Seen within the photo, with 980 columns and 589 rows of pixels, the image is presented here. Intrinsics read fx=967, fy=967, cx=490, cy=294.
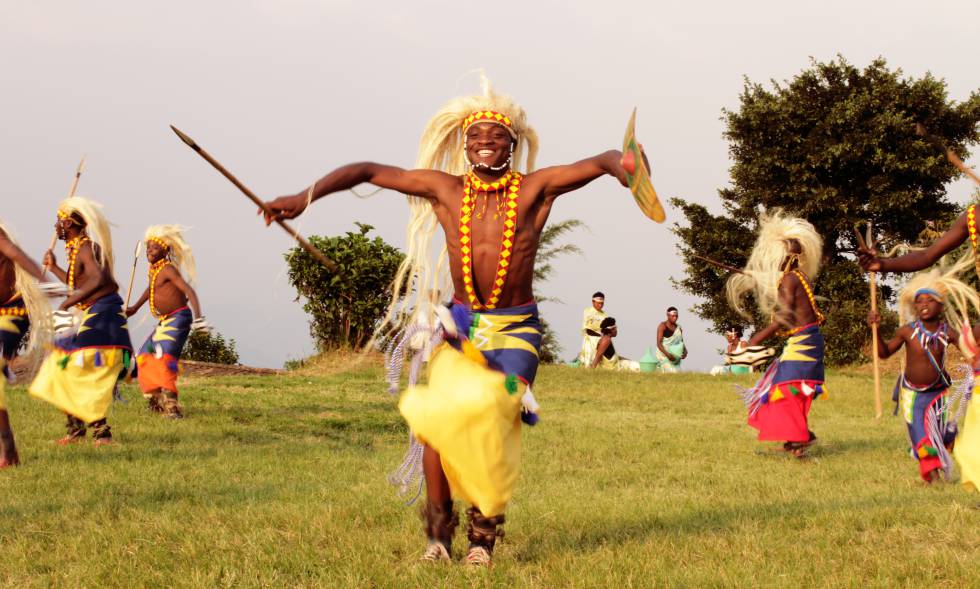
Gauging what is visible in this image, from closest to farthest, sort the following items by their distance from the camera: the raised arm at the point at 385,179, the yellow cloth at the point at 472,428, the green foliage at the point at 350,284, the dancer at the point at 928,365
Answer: the yellow cloth at the point at 472,428, the raised arm at the point at 385,179, the dancer at the point at 928,365, the green foliage at the point at 350,284

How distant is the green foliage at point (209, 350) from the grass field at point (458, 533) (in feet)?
32.3

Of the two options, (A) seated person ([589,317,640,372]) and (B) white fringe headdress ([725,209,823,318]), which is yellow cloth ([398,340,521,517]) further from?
(A) seated person ([589,317,640,372])

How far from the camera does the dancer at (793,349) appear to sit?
32.3ft

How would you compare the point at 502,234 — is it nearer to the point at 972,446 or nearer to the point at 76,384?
the point at 972,446

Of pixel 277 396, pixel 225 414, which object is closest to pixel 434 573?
pixel 225 414

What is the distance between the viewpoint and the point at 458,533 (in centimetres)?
571

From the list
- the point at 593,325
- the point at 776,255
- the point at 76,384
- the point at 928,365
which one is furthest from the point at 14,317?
the point at 593,325

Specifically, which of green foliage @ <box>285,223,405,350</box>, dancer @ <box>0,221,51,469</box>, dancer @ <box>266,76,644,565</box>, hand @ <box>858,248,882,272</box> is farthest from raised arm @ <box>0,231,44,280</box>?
green foliage @ <box>285,223,405,350</box>

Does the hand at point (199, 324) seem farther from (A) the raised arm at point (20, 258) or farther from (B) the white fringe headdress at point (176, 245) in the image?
(A) the raised arm at point (20, 258)

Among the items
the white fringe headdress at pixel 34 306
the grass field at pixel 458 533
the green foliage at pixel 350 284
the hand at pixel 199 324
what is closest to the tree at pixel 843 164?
the green foliage at pixel 350 284

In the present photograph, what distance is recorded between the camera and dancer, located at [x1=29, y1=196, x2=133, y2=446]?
9.01m

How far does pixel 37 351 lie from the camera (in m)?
8.41

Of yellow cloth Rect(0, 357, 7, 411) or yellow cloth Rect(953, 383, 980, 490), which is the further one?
yellow cloth Rect(0, 357, 7, 411)

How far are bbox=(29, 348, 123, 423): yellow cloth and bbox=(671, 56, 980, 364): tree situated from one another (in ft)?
68.7
